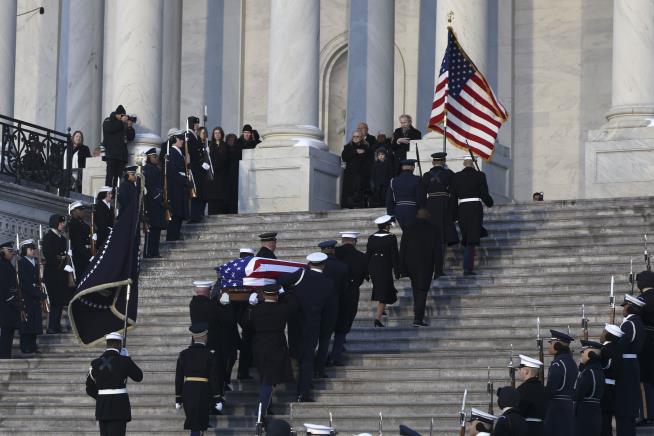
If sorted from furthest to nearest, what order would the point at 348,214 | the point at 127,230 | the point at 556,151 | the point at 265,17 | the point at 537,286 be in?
the point at 265,17
the point at 556,151
the point at 348,214
the point at 537,286
the point at 127,230

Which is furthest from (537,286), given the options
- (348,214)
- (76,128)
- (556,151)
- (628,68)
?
(76,128)

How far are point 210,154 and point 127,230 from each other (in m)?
8.30

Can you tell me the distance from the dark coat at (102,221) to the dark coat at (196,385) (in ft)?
21.9

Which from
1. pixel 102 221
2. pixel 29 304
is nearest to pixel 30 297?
pixel 29 304

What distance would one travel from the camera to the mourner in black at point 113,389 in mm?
20562

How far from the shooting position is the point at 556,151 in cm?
3781

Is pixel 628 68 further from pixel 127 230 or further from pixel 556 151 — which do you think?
pixel 127 230

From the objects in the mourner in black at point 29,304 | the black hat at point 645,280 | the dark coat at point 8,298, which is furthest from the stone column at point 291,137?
the black hat at point 645,280

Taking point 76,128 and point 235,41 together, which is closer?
point 76,128

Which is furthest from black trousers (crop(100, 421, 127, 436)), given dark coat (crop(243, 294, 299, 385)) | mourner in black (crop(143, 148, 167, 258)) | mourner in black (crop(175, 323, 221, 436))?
mourner in black (crop(143, 148, 167, 258))

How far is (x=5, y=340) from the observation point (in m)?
25.3

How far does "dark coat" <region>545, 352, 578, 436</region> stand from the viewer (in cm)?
1886

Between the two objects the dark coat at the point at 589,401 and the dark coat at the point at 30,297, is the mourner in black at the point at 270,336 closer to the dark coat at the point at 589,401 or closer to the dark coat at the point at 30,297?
the dark coat at the point at 589,401

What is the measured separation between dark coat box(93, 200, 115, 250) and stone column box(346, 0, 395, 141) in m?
8.54
